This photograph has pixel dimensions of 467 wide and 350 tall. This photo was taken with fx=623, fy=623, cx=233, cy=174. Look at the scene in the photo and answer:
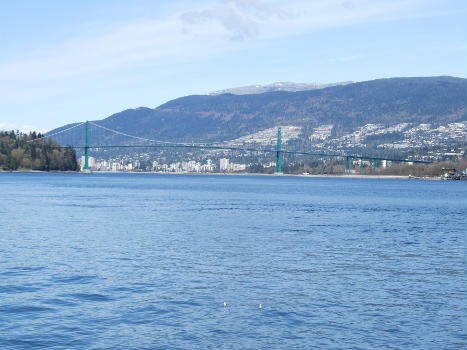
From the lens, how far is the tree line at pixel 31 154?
132 meters

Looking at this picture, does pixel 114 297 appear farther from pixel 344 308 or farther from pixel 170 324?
pixel 344 308

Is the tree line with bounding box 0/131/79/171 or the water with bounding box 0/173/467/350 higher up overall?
the tree line with bounding box 0/131/79/171

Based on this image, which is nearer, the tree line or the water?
the water

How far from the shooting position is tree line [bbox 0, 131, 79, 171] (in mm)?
131875

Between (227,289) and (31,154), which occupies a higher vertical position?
(31,154)

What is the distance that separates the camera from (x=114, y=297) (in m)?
13.8

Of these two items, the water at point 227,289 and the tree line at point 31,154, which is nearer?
the water at point 227,289

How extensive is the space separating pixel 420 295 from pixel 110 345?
759 centimetres

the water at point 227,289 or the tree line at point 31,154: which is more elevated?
the tree line at point 31,154

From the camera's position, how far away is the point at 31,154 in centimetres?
13325

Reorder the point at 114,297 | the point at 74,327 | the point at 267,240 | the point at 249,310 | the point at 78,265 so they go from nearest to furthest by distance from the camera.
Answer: the point at 74,327
the point at 249,310
the point at 114,297
the point at 78,265
the point at 267,240

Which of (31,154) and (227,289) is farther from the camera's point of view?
(31,154)

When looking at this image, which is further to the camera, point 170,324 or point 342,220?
point 342,220

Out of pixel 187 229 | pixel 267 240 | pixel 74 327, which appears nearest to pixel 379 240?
pixel 267 240
